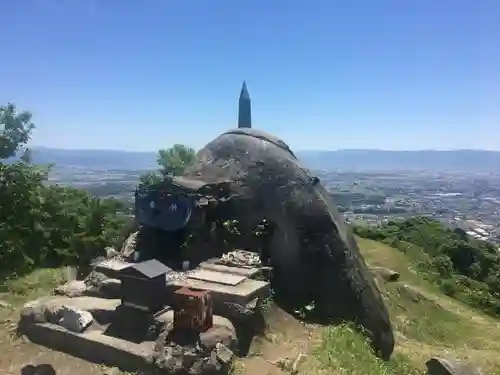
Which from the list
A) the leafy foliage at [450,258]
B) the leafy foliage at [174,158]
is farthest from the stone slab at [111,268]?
the leafy foliage at [450,258]

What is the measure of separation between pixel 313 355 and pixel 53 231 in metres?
13.2

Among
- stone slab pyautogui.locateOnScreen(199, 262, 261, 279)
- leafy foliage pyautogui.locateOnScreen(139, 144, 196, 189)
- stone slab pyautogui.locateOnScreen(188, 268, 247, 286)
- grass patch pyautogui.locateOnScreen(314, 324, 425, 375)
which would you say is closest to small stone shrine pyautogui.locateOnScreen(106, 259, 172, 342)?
stone slab pyautogui.locateOnScreen(188, 268, 247, 286)

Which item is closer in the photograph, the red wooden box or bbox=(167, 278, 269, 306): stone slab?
the red wooden box

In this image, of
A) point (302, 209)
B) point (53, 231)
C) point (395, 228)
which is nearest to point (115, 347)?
point (302, 209)

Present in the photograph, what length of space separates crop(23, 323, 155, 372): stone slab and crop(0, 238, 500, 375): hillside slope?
0.23 meters

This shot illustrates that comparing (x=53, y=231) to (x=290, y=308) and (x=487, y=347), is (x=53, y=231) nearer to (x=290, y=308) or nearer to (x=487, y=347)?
(x=290, y=308)

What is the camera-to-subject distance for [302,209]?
16.6 metres

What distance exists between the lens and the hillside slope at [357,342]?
1154 centimetres

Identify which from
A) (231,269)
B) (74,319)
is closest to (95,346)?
(74,319)

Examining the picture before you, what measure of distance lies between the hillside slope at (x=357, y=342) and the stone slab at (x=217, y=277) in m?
1.55

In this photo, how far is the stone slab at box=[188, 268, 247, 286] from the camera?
1342cm

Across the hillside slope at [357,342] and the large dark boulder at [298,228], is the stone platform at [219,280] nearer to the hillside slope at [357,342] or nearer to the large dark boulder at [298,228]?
the hillside slope at [357,342]

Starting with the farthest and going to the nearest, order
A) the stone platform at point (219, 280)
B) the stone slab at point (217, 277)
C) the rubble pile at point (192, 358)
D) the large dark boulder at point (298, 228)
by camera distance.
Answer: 1. the large dark boulder at point (298, 228)
2. the stone slab at point (217, 277)
3. the stone platform at point (219, 280)
4. the rubble pile at point (192, 358)

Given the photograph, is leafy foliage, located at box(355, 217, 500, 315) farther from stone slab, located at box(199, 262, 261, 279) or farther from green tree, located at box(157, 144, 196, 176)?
stone slab, located at box(199, 262, 261, 279)
